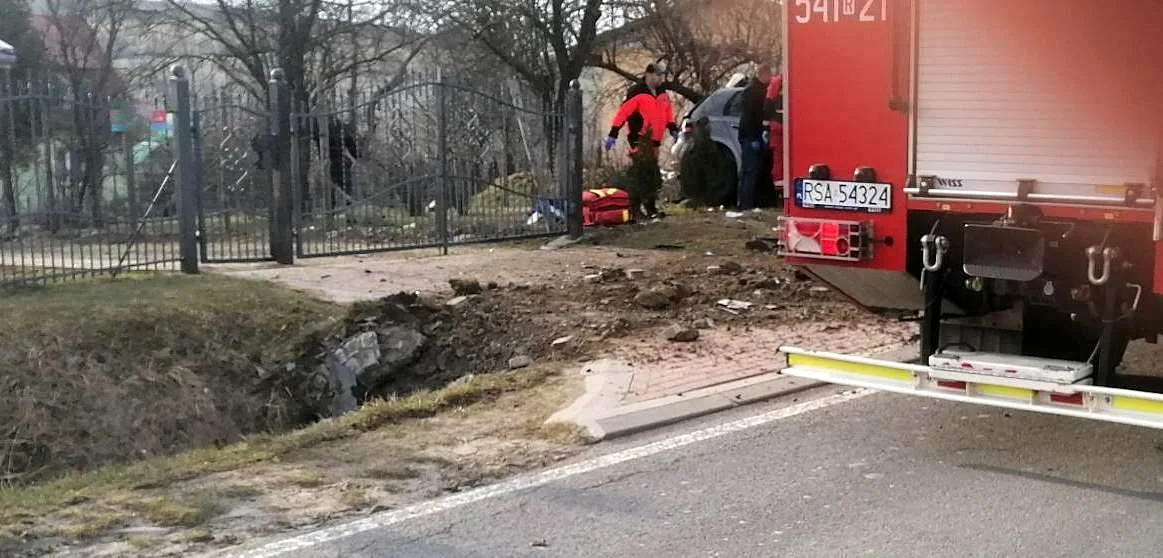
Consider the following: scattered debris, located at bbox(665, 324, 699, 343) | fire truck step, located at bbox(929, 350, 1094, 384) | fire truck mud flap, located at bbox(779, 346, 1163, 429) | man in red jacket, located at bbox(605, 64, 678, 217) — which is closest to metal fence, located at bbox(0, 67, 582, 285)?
man in red jacket, located at bbox(605, 64, 678, 217)

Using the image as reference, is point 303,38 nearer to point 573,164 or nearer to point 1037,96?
point 573,164

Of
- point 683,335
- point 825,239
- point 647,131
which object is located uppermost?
point 647,131

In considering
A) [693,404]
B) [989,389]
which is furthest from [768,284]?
[989,389]

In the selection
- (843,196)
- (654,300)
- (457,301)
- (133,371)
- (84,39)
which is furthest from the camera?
(84,39)

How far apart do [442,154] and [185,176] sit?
3.12m

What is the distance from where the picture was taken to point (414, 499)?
5.98m

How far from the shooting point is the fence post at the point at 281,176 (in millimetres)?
12148

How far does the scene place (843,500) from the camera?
19.5 feet

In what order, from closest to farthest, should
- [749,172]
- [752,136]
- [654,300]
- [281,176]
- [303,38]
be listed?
[654,300]
[281,176]
[752,136]
[749,172]
[303,38]

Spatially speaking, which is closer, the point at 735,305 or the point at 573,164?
the point at 735,305

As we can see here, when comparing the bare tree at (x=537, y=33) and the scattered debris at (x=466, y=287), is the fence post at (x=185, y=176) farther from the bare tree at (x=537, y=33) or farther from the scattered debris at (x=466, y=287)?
the bare tree at (x=537, y=33)

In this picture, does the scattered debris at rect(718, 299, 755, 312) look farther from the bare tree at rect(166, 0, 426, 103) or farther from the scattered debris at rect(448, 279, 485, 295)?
the bare tree at rect(166, 0, 426, 103)

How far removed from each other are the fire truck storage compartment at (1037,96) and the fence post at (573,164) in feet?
26.8

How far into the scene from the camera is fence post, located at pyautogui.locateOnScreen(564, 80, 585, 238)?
14688mm
